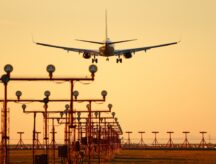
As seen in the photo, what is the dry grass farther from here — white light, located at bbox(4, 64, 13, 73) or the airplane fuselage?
white light, located at bbox(4, 64, 13, 73)

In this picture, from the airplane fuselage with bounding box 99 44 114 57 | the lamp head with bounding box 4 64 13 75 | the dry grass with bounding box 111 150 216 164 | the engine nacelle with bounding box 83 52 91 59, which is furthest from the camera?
the engine nacelle with bounding box 83 52 91 59

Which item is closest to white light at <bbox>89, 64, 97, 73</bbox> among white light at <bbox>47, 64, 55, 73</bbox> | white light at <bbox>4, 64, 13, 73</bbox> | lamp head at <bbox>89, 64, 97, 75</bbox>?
lamp head at <bbox>89, 64, 97, 75</bbox>

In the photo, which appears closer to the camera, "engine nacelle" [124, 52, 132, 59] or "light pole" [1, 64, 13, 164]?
"light pole" [1, 64, 13, 164]

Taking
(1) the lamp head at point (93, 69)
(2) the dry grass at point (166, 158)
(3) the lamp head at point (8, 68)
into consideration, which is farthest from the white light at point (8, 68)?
(2) the dry grass at point (166, 158)

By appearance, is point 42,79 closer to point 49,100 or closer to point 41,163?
point 41,163

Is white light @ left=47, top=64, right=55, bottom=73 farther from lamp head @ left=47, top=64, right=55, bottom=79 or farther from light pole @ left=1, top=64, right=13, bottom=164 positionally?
light pole @ left=1, top=64, right=13, bottom=164

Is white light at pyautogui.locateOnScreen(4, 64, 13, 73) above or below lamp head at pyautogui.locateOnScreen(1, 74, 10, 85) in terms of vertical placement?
above

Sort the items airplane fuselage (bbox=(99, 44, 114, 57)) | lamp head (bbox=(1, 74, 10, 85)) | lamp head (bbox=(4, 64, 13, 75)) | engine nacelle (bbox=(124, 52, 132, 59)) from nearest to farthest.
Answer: lamp head (bbox=(1, 74, 10, 85))
lamp head (bbox=(4, 64, 13, 75))
engine nacelle (bbox=(124, 52, 132, 59))
airplane fuselage (bbox=(99, 44, 114, 57))

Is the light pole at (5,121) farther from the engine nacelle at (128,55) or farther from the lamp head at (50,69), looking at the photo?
the engine nacelle at (128,55)

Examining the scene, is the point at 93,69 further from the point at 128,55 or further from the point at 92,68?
the point at 128,55

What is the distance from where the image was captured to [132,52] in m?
114

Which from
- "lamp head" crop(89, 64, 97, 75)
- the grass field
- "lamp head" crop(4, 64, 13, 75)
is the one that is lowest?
the grass field

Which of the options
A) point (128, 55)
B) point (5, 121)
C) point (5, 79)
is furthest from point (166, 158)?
point (5, 121)

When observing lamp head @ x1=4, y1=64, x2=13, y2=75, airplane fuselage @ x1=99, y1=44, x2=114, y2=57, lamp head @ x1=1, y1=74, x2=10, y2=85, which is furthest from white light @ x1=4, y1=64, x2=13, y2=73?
airplane fuselage @ x1=99, y1=44, x2=114, y2=57
